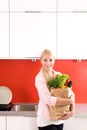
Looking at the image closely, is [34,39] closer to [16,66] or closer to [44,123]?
[16,66]

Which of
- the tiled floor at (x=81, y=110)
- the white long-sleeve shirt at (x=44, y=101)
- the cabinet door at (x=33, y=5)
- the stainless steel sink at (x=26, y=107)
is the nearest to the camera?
the white long-sleeve shirt at (x=44, y=101)

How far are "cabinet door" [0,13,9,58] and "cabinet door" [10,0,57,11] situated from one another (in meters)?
0.13

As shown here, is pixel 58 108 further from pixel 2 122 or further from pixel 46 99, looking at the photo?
pixel 2 122

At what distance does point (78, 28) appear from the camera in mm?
3092

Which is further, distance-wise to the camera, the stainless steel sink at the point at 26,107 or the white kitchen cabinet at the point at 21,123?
the stainless steel sink at the point at 26,107

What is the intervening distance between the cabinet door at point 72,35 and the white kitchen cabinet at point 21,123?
738 millimetres

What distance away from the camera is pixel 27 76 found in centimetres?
351

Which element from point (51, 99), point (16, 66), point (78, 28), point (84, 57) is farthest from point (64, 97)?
point (16, 66)

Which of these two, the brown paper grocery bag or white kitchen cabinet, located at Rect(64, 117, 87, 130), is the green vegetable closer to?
the brown paper grocery bag

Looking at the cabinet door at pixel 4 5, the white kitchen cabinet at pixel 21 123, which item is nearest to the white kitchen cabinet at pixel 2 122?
the white kitchen cabinet at pixel 21 123

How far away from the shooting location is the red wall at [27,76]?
11.4 ft

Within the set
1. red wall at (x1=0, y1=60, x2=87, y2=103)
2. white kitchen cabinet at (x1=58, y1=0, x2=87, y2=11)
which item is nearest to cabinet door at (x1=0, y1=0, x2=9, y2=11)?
white kitchen cabinet at (x1=58, y1=0, x2=87, y2=11)

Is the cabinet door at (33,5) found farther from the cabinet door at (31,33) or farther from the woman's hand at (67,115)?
the woman's hand at (67,115)

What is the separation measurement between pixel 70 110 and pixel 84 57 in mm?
664
